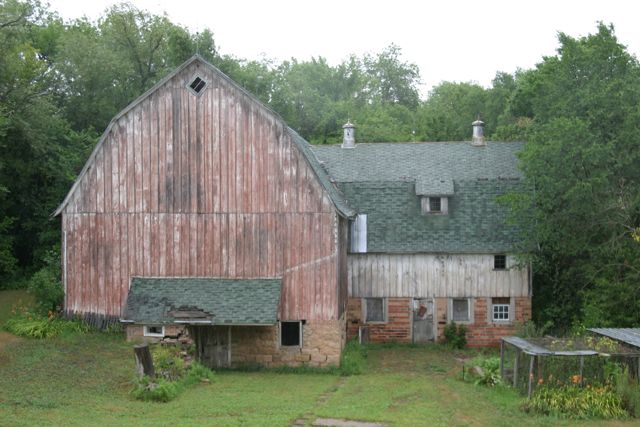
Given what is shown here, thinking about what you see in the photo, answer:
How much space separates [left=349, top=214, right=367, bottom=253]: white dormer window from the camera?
29391 millimetres

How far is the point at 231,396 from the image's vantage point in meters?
19.1

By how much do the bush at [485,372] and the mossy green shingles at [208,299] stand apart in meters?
6.41

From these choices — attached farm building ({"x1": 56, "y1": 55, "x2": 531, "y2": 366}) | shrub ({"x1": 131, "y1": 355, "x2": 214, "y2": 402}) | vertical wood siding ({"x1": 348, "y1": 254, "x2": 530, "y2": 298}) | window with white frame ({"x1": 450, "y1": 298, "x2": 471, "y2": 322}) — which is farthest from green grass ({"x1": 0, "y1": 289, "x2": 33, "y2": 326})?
window with white frame ({"x1": 450, "y1": 298, "x2": 471, "y2": 322})

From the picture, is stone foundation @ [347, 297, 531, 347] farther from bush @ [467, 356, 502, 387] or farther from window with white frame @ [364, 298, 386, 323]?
bush @ [467, 356, 502, 387]

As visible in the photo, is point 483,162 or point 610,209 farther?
point 483,162

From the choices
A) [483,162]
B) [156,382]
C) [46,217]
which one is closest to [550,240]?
[483,162]

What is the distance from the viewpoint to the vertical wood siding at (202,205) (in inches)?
968

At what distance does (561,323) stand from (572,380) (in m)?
11.0

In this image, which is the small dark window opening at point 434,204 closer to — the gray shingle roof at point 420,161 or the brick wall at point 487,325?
the gray shingle roof at point 420,161

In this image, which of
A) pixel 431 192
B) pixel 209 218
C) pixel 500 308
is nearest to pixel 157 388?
pixel 209 218

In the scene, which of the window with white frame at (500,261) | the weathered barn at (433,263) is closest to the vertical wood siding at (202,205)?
the weathered barn at (433,263)

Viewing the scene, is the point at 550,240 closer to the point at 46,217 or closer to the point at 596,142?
the point at 596,142

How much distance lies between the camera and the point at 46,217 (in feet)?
121

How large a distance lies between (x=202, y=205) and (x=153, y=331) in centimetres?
459
